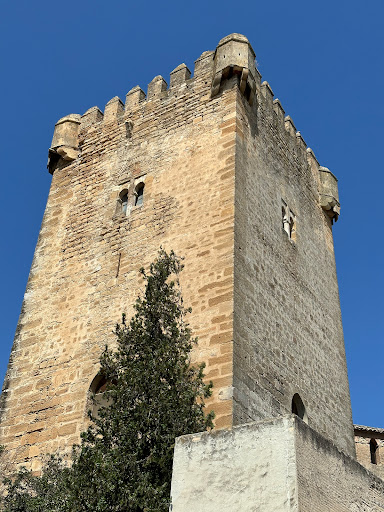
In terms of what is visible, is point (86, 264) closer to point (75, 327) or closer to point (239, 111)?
point (75, 327)

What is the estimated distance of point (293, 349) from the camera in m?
10.4

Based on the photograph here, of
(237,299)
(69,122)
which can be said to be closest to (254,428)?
(237,299)

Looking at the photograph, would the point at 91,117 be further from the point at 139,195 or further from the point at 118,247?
the point at 118,247

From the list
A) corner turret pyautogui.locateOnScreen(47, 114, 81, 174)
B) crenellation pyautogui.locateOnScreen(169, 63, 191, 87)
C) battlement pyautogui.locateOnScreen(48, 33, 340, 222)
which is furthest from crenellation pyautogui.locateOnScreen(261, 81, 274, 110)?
corner turret pyautogui.locateOnScreen(47, 114, 81, 174)

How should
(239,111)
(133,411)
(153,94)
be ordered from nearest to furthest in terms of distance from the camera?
1. (133,411)
2. (239,111)
3. (153,94)

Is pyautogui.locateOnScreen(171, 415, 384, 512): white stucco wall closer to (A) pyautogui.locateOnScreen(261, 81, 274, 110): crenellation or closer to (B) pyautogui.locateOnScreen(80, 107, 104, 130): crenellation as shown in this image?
(A) pyautogui.locateOnScreen(261, 81, 274, 110): crenellation

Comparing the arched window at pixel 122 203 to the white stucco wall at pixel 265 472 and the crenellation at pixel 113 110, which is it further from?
the white stucco wall at pixel 265 472

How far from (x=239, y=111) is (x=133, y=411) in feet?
18.4

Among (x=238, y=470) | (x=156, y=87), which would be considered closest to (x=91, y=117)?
(x=156, y=87)

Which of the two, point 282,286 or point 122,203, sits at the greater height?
point 122,203

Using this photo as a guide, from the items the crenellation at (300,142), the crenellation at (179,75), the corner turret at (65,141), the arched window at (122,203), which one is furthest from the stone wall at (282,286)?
the corner turret at (65,141)

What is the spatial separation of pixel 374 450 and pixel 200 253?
33.5 feet

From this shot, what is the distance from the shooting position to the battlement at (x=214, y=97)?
36.8ft

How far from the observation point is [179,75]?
12289 millimetres
